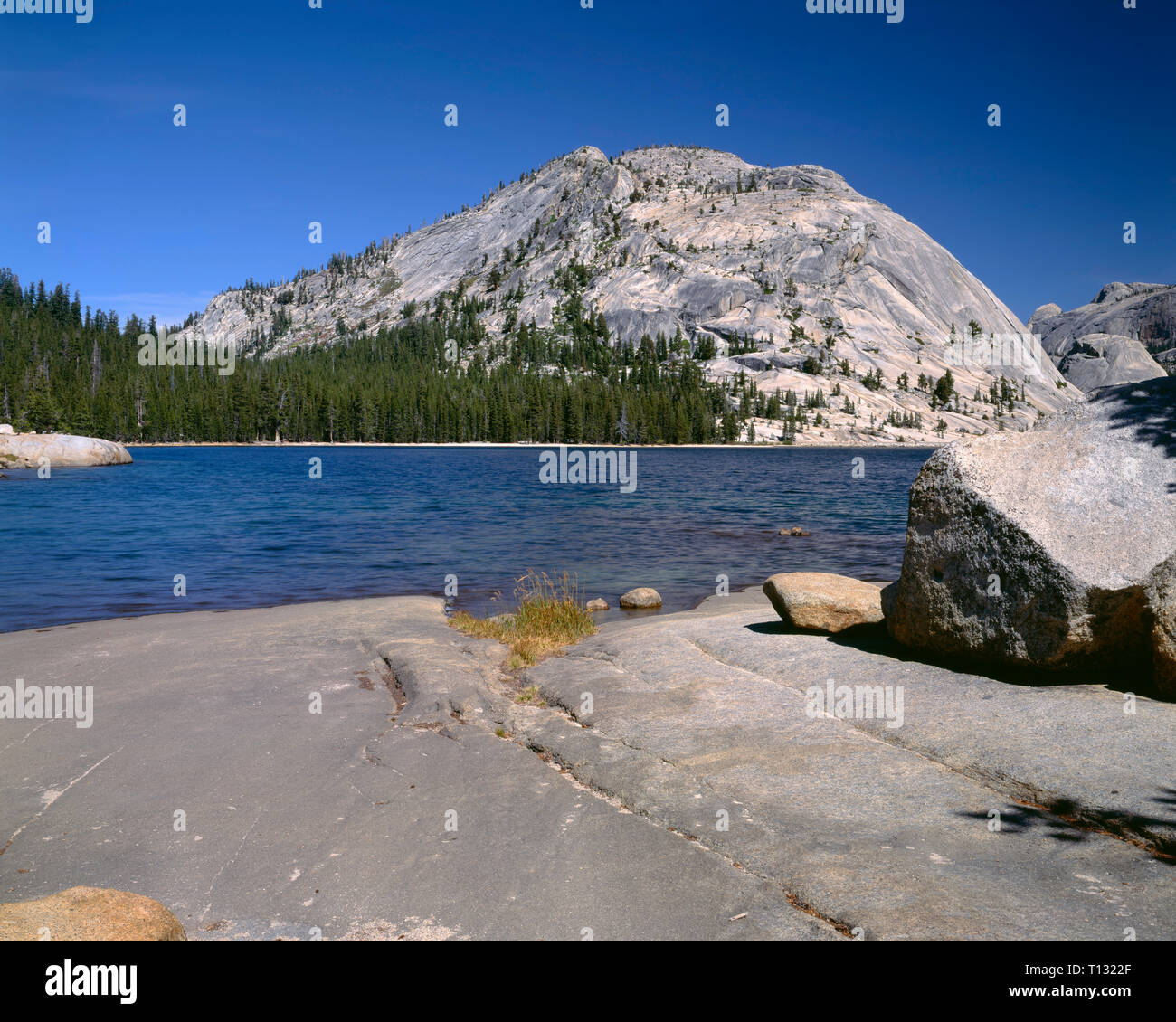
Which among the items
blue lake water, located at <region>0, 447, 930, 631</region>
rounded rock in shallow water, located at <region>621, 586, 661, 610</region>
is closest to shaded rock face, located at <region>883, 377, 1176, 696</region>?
rounded rock in shallow water, located at <region>621, 586, 661, 610</region>

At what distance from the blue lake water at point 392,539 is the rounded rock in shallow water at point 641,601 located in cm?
55

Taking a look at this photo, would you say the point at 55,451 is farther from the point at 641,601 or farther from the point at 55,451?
the point at 641,601

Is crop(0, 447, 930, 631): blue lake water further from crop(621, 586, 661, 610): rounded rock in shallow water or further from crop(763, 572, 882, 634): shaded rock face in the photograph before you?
crop(763, 572, 882, 634): shaded rock face

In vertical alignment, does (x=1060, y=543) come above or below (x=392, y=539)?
above

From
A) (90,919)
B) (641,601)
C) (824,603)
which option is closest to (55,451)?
(641,601)

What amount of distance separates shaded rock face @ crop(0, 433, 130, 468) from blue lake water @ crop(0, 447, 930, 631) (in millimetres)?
11094

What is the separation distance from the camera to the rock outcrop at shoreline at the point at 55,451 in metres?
84.2

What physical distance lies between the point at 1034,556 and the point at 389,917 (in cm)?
868

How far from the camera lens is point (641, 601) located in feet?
70.6

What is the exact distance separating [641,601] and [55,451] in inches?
3665

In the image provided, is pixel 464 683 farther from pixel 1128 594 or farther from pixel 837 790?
pixel 1128 594

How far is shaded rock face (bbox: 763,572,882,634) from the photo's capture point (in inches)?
557
